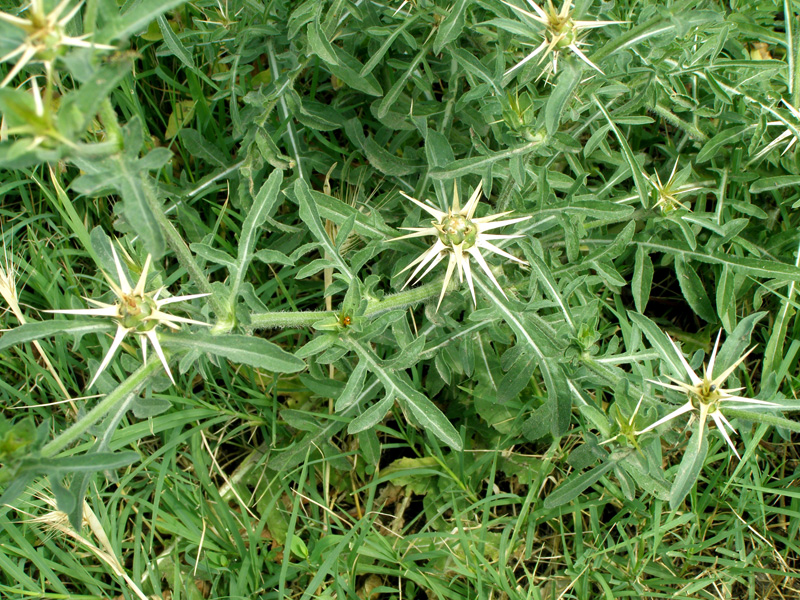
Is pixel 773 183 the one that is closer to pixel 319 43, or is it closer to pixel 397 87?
pixel 397 87

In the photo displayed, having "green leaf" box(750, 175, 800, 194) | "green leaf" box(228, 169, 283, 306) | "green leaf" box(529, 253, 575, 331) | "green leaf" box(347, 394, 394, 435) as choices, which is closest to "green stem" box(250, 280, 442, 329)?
"green leaf" box(228, 169, 283, 306)

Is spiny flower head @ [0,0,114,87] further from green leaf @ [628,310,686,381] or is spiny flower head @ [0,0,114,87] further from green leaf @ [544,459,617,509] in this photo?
green leaf @ [544,459,617,509]

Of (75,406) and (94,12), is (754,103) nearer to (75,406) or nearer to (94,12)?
(94,12)

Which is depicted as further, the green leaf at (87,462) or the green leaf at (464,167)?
the green leaf at (464,167)

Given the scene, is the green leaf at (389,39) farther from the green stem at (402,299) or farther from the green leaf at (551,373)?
the green leaf at (551,373)

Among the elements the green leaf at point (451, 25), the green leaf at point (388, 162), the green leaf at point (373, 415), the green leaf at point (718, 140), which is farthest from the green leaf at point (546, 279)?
the green leaf at point (718, 140)

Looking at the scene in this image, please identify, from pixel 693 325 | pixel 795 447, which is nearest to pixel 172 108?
pixel 693 325

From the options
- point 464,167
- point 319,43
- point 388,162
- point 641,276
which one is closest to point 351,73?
point 319,43
